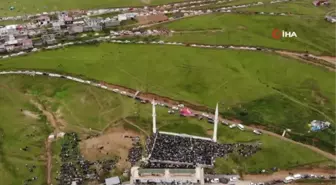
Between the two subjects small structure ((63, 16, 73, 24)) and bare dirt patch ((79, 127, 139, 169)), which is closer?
bare dirt patch ((79, 127, 139, 169))

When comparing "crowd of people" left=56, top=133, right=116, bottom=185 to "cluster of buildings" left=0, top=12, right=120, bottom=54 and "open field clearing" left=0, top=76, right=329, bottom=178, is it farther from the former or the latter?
"cluster of buildings" left=0, top=12, right=120, bottom=54

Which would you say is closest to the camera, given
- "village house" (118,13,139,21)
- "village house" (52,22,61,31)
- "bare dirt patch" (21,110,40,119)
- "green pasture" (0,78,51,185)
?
"green pasture" (0,78,51,185)

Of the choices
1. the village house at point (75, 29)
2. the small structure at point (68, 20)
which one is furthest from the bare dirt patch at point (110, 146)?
A: the small structure at point (68, 20)

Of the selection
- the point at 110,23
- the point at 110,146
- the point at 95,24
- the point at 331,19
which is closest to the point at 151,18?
the point at 110,23

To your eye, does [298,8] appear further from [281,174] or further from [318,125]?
[281,174]

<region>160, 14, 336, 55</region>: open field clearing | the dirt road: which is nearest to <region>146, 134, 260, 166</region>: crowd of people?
the dirt road

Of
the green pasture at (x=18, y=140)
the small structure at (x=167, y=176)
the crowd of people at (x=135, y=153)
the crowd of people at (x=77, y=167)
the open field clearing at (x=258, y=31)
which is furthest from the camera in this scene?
the open field clearing at (x=258, y=31)

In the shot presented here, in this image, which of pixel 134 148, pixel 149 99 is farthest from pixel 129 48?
pixel 134 148

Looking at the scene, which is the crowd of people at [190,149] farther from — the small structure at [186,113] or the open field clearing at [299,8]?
the open field clearing at [299,8]
